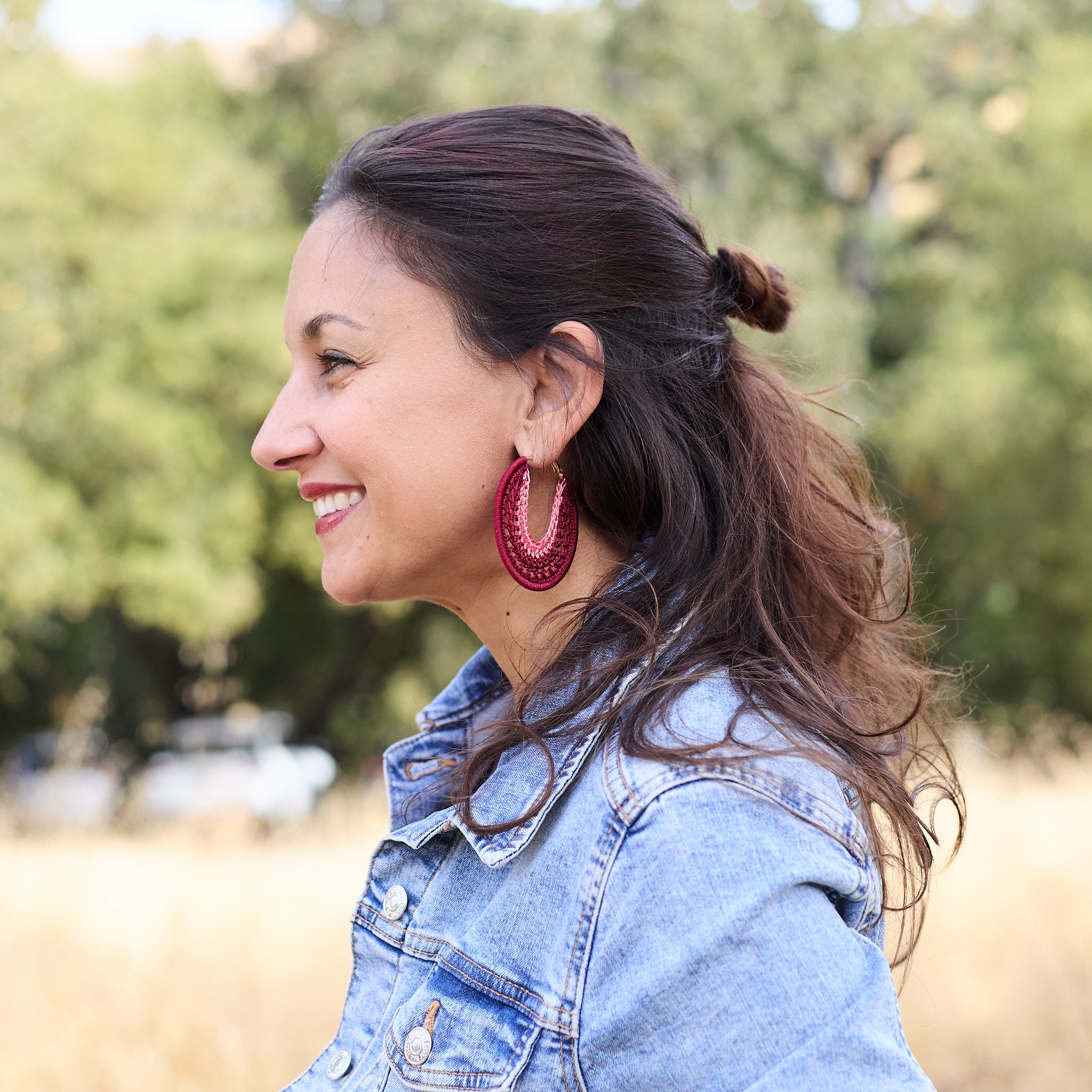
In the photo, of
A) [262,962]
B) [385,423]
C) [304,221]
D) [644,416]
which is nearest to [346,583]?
[385,423]

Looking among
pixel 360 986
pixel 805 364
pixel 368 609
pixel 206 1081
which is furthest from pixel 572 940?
pixel 368 609

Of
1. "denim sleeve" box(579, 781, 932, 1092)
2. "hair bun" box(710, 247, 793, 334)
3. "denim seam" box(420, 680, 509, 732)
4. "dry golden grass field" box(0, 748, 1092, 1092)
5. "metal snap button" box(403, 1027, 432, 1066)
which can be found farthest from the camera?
"dry golden grass field" box(0, 748, 1092, 1092)

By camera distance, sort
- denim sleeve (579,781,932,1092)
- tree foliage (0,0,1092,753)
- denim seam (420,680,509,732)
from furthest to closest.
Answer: tree foliage (0,0,1092,753)
denim seam (420,680,509,732)
denim sleeve (579,781,932,1092)

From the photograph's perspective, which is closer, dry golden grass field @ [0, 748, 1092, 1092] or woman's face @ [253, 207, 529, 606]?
woman's face @ [253, 207, 529, 606]

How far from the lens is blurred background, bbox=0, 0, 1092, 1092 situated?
21.9 feet

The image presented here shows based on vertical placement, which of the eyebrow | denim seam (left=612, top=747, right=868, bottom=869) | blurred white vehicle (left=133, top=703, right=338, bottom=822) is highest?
the eyebrow

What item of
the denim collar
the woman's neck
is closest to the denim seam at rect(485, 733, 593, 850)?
the denim collar

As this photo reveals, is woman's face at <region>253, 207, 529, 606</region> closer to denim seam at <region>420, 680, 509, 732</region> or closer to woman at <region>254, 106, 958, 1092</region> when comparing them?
woman at <region>254, 106, 958, 1092</region>

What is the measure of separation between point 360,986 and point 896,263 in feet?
58.2

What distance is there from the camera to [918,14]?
658 inches

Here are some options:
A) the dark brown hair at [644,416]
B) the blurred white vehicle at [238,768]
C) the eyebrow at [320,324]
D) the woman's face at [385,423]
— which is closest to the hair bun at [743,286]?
the dark brown hair at [644,416]

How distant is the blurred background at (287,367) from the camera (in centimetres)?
666

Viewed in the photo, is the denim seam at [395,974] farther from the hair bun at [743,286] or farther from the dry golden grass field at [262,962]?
the dry golden grass field at [262,962]

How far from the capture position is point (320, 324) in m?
1.48
